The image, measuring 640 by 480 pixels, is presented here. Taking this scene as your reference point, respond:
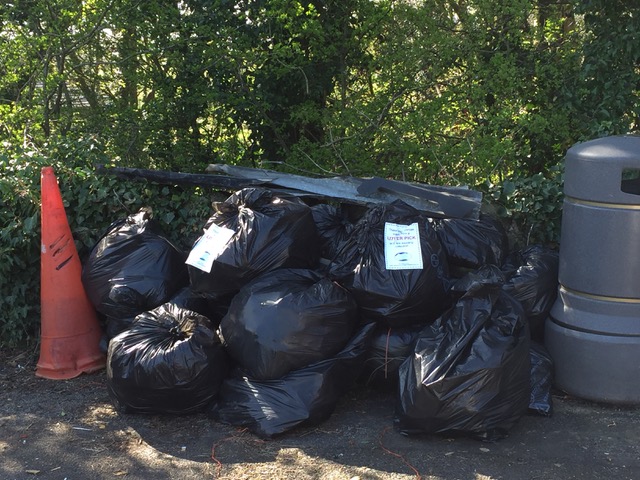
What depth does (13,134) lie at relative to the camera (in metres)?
5.49

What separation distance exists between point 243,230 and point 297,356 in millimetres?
765

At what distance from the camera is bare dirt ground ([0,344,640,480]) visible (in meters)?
3.12

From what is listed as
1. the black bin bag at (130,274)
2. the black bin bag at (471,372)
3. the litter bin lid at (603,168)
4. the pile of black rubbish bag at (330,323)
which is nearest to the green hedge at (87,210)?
the black bin bag at (130,274)

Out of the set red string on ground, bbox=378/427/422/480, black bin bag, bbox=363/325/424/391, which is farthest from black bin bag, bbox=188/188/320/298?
red string on ground, bbox=378/427/422/480

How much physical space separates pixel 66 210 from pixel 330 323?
2.09 metres

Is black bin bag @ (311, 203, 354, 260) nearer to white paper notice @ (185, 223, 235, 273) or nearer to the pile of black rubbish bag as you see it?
the pile of black rubbish bag

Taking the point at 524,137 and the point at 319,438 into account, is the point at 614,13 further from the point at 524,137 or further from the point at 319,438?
the point at 319,438

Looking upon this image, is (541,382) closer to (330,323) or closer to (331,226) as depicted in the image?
(330,323)

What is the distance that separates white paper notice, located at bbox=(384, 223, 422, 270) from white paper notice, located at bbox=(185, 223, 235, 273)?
829mm

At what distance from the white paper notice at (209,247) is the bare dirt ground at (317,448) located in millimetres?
786

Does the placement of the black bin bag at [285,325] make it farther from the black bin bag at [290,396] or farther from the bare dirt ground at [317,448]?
the bare dirt ground at [317,448]

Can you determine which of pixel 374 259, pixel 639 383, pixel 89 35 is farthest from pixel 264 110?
pixel 639 383

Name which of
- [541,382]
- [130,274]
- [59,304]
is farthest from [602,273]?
[59,304]

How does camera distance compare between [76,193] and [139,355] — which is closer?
[139,355]
